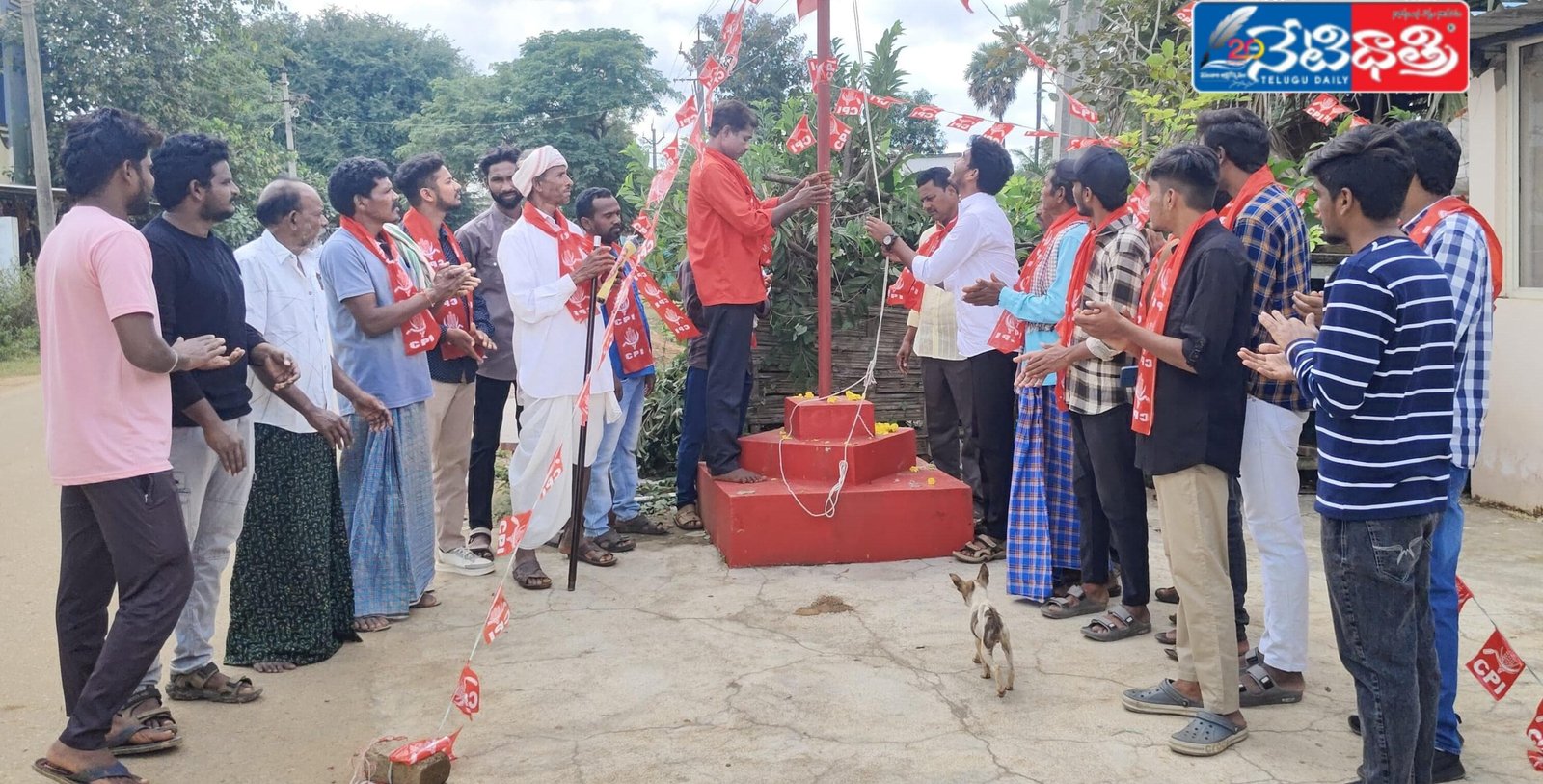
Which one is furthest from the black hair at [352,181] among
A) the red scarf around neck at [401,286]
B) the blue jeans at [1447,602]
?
the blue jeans at [1447,602]

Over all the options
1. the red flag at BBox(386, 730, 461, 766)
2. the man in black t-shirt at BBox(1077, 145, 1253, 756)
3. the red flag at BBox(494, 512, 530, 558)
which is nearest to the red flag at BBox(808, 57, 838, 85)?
the man in black t-shirt at BBox(1077, 145, 1253, 756)

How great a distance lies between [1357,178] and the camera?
287 centimetres

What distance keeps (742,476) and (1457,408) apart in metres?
3.41

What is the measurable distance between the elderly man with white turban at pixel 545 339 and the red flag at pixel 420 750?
1.95 m

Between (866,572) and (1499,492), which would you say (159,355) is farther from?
(1499,492)

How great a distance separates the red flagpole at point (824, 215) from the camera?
560 centimetres

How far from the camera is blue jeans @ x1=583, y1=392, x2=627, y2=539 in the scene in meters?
6.03

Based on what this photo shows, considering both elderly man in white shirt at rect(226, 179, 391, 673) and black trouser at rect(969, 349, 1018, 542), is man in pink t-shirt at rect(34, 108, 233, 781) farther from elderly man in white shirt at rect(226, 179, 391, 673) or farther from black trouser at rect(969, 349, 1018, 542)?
black trouser at rect(969, 349, 1018, 542)

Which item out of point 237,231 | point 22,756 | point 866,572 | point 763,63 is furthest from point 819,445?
point 237,231

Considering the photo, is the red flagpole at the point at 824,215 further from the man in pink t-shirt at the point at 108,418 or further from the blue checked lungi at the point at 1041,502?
the man in pink t-shirt at the point at 108,418

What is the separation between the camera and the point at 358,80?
1801 inches

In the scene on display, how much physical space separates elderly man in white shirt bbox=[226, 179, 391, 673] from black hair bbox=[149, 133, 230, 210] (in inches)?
19.2

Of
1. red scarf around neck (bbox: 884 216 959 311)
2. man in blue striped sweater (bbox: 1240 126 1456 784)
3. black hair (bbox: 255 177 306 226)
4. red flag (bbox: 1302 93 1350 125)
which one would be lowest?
man in blue striped sweater (bbox: 1240 126 1456 784)

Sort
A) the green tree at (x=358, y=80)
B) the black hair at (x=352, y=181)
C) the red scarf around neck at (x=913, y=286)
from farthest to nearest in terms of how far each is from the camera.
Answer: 1. the green tree at (x=358, y=80)
2. the red scarf around neck at (x=913, y=286)
3. the black hair at (x=352, y=181)
